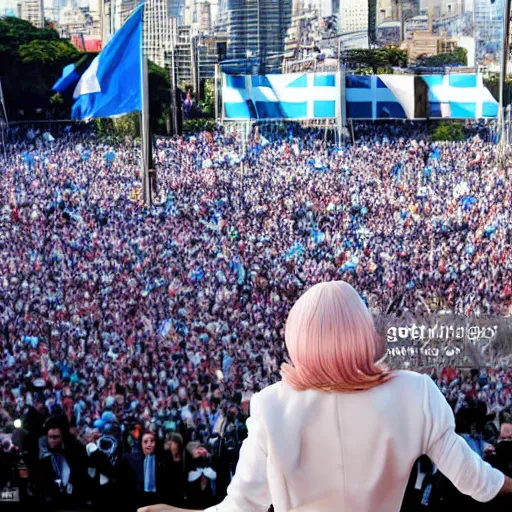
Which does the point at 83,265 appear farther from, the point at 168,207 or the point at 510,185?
the point at 510,185

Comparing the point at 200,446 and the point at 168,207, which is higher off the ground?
the point at 168,207

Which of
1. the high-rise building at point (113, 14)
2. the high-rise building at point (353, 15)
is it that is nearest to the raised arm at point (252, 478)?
the high-rise building at point (353, 15)

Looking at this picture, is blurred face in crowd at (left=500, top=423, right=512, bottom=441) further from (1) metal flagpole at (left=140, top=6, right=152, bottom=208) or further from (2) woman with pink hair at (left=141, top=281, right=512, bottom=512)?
(2) woman with pink hair at (left=141, top=281, right=512, bottom=512)

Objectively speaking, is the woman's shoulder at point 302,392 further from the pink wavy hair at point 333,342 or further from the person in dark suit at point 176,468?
the person in dark suit at point 176,468

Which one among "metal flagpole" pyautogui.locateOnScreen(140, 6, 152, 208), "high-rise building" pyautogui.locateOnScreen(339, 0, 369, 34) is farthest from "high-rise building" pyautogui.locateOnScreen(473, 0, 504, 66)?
"metal flagpole" pyautogui.locateOnScreen(140, 6, 152, 208)

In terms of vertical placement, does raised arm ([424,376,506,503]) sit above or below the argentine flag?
below

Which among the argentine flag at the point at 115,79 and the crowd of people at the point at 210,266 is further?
the argentine flag at the point at 115,79

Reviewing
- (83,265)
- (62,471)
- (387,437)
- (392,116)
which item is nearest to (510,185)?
(392,116)
